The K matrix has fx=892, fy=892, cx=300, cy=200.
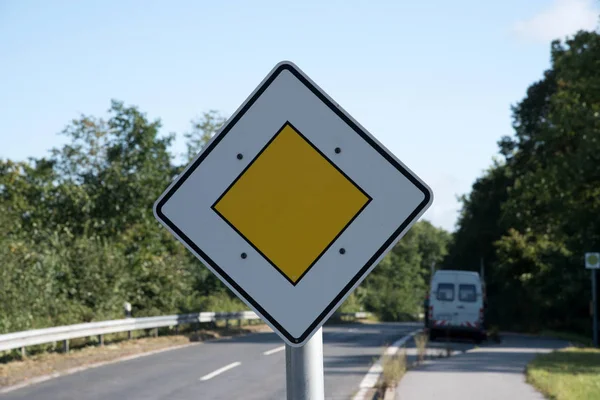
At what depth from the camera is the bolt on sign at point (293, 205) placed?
2.57 m

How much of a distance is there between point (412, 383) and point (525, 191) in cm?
2007

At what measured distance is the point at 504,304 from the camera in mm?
51656

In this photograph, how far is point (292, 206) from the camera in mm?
2557

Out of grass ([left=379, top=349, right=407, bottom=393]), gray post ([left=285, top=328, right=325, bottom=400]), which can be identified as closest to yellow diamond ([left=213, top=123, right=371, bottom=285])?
gray post ([left=285, top=328, right=325, bottom=400])

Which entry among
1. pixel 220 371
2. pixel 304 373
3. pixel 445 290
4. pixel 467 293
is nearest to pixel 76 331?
pixel 220 371

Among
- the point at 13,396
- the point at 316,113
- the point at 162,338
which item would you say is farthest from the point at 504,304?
the point at 316,113

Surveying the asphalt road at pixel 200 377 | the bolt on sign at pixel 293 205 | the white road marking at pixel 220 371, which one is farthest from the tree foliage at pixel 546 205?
the bolt on sign at pixel 293 205

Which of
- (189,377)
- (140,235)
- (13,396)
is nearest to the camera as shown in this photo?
(13,396)

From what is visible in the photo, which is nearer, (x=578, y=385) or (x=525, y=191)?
(x=578, y=385)

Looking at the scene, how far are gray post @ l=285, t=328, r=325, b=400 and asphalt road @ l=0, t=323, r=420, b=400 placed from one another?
392 inches

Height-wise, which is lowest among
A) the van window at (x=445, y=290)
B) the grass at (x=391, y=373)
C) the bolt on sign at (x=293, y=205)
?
the grass at (x=391, y=373)

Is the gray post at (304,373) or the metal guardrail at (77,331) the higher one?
the gray post at (304,373)

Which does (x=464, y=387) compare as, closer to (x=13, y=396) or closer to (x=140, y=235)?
(x=13, y=396)

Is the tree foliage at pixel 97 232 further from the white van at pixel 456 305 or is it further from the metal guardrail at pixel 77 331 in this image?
the white van at pixel 456 305
